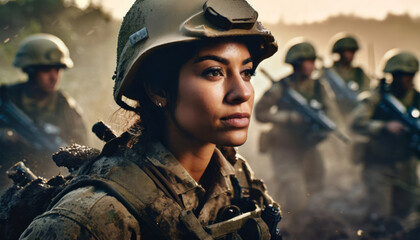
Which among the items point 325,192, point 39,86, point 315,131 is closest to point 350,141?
point 315,131

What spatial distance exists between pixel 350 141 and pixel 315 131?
45.4 inches

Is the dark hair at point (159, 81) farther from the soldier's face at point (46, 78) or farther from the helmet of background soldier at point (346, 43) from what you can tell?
the helmet of background soldier at point (346, 43)

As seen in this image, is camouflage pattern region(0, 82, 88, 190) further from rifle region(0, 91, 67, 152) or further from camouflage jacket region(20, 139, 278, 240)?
camouflage jacket region(20, 139, 278, 240)

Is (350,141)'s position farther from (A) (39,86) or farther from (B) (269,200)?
(A) (39,86)

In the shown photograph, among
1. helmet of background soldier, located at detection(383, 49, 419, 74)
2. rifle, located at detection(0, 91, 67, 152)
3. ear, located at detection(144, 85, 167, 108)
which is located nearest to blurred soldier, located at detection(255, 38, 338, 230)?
helmet of background soldier, located at detection(383, 49, 419, 74)

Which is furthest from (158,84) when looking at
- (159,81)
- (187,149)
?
(187,149)

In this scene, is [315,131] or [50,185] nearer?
[50,185]

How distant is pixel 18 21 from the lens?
10.5m

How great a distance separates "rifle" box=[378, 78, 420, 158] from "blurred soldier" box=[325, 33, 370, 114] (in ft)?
11.2

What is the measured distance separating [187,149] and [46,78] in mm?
5392

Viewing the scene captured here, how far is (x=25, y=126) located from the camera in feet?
20.3

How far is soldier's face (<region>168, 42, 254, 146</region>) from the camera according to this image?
1.90 meters

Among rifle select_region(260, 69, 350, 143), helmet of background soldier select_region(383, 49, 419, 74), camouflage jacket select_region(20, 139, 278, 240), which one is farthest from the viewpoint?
rifle select_region(260, 69, 350, 143)

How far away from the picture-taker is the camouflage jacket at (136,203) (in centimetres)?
158
